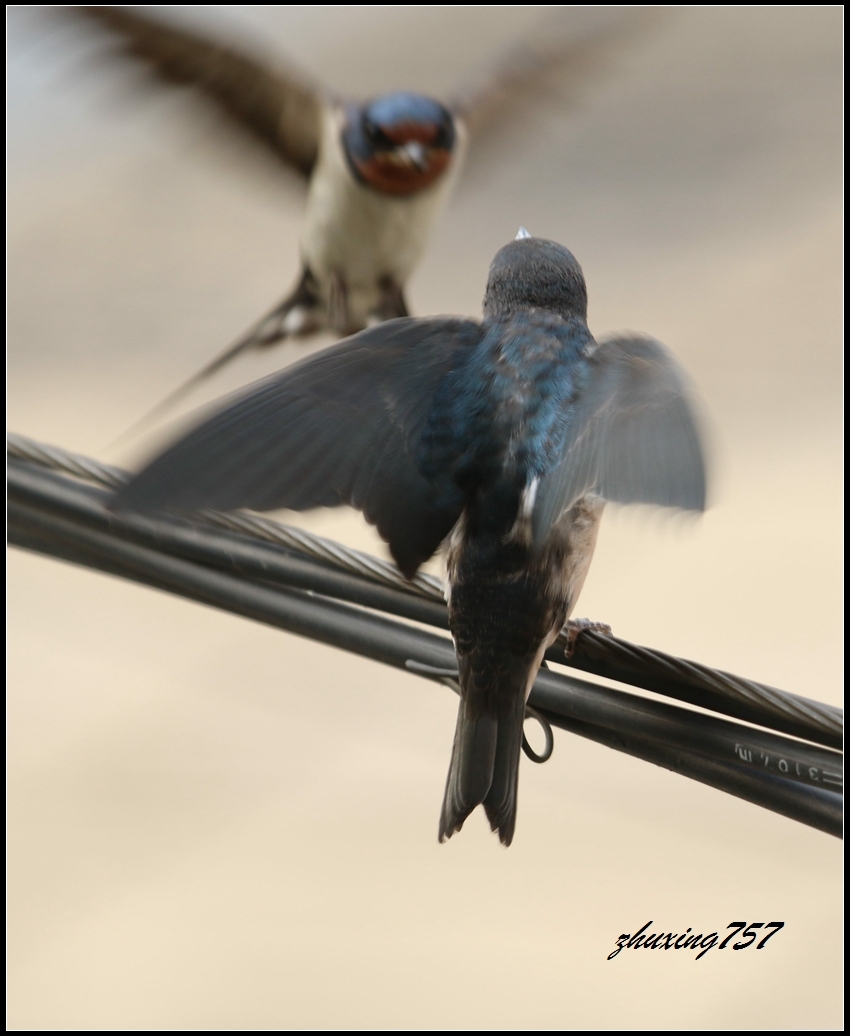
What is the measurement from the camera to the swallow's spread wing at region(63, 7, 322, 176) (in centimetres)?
259

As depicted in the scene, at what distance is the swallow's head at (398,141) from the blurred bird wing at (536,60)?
0.73ft

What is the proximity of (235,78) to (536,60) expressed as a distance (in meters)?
0.77

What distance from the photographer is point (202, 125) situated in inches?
111

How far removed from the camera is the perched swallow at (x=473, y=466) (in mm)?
1392

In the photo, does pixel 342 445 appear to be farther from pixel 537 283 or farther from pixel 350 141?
pixel 350 141

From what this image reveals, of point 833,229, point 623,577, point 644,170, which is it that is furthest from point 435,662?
point 644,170

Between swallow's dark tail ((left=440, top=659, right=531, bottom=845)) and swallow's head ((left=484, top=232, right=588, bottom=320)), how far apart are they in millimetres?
534

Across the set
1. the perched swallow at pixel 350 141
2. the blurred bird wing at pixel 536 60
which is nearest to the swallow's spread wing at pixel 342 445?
the perched swallow at pixel 350 141

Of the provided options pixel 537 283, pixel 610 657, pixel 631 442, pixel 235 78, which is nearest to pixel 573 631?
pixel 610 657

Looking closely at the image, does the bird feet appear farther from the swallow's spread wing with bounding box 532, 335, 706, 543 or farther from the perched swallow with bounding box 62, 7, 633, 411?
the perched swallow with bounding box 62, 7, 633, 411

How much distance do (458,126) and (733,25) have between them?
9.67m

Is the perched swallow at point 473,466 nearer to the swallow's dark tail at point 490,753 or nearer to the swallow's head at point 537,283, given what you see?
the swallow's dark tail at point 490,753

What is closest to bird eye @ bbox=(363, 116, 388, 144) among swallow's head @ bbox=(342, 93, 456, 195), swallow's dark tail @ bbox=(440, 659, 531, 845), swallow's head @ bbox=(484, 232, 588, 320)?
swallow's head @ bbox=(342, 93, 456, 195)

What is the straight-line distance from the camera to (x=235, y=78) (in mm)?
2768
